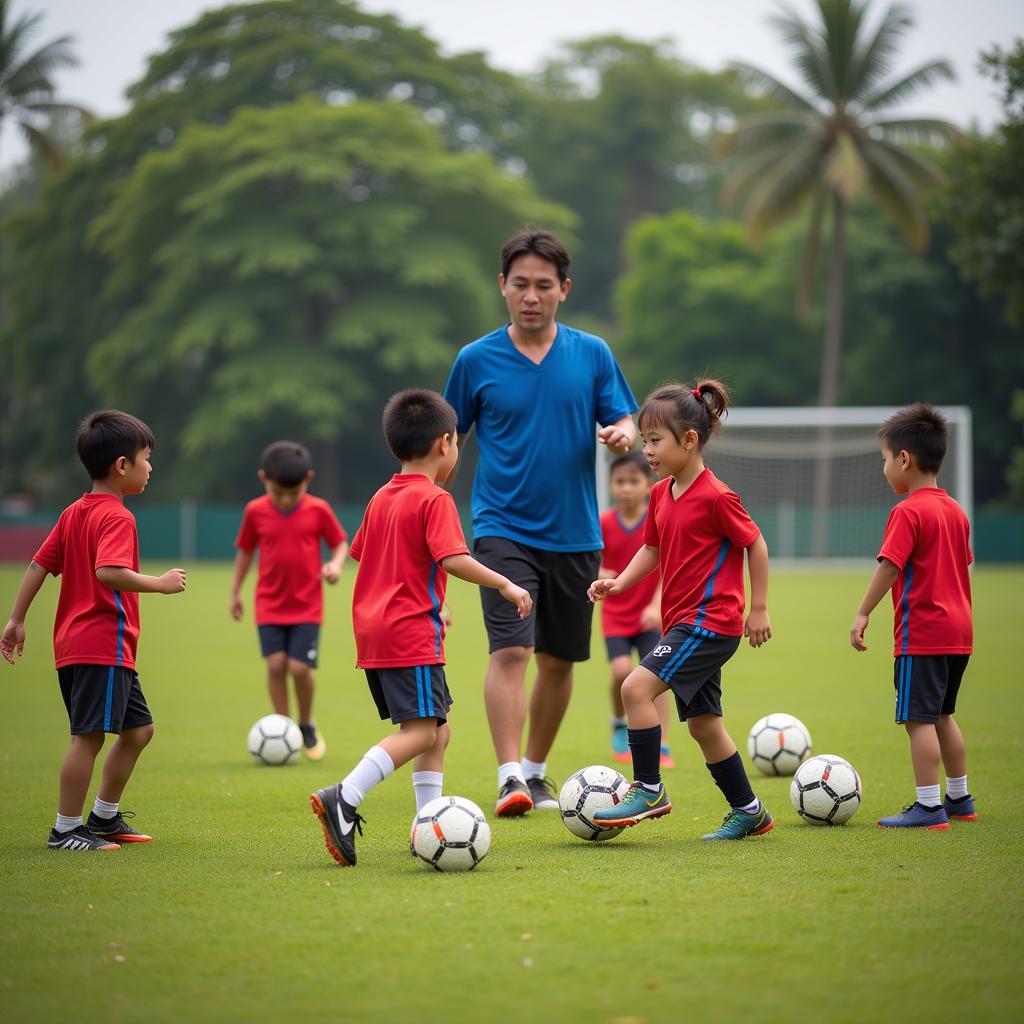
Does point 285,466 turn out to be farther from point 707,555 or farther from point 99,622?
point 707,555

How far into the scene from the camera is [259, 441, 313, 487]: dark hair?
9055 mm

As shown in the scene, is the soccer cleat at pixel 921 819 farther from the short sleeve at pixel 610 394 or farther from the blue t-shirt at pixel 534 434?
the short sleeve at pixel 610 394

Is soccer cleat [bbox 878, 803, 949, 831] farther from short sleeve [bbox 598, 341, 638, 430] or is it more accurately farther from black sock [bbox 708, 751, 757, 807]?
short sleeve [bbox 598, 341, 638, 430]

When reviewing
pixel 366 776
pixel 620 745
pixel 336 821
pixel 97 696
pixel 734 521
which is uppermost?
pixel 734 521

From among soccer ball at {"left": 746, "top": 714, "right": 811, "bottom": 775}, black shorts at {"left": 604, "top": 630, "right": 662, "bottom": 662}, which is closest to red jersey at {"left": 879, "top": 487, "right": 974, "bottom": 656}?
soccer ball at {"left": 746, "top": 714, "right": 811, "bottom": 775}

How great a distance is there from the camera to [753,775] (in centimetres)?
779

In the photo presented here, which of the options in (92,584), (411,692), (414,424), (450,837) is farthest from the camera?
(92,584)

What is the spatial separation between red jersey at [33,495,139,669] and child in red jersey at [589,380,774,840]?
2.08 metres

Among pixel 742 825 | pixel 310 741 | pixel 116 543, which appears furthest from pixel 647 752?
pixel 310 741

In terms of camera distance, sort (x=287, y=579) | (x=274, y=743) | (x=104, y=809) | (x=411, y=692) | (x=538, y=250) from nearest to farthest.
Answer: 1. (x=411, y=692)
2. (x=104, y=809)
3. (x=538, y=250)
4. (x=274, y=743)
5. (x=287, y=579)

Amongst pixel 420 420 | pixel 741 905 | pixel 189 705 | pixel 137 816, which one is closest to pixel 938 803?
pixel 741 905

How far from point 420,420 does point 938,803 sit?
270 centimetres

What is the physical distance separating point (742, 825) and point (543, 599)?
147cm

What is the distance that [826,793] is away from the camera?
6.04 m
